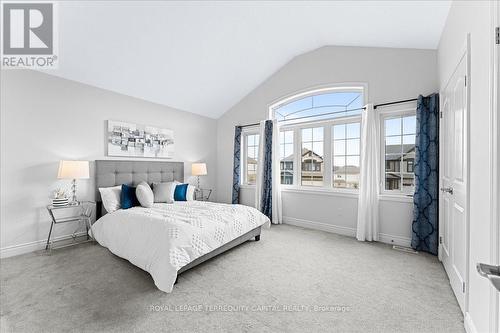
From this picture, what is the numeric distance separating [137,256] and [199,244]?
0.63m

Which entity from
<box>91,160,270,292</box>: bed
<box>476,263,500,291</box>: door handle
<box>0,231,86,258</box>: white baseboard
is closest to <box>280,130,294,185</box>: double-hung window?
<box>91,160,270,292</box>: bed

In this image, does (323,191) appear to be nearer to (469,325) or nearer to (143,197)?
(469,325)

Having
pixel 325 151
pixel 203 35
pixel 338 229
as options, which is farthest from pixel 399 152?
pixel 203 35

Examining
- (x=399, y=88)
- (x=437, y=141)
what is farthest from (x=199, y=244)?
(x=399, y=88)

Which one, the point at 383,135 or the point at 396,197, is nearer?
the point at 396,197

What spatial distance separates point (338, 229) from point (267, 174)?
5.52 feet

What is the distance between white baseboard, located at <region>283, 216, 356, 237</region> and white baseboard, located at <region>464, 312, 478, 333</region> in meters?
2.07

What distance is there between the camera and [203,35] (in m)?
3.13

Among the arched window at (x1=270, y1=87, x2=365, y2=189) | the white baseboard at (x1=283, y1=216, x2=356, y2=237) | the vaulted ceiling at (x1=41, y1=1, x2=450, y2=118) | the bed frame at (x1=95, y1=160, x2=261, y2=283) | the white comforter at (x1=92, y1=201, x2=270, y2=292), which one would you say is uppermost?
the vaulted ceiling at (x1=41, y1=1, x2=450, y2=118)

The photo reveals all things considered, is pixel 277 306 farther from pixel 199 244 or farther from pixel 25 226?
pixel 25 226

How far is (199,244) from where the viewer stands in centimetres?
219

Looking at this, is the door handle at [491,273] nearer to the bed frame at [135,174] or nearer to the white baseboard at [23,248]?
the bed frame at [135,174]

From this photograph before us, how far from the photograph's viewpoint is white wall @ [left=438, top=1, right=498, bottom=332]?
124 cm

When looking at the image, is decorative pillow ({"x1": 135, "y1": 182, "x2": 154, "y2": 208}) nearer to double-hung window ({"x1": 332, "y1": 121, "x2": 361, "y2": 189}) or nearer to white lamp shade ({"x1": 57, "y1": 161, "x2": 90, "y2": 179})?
white lamp shade ({"x1": 57, "y1": 161, "x2": 90, "y2": 179})
